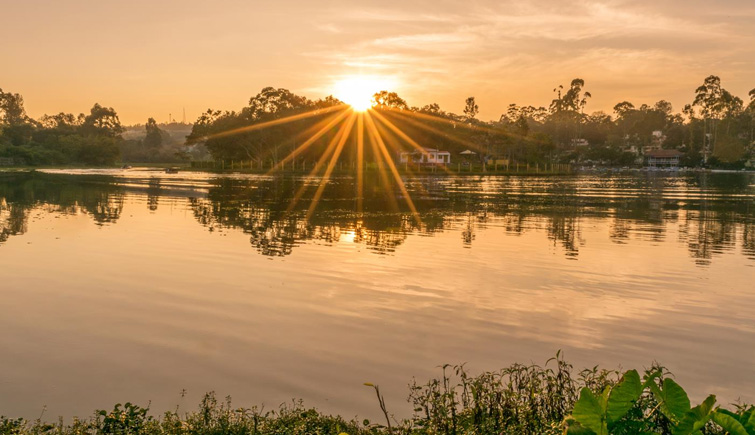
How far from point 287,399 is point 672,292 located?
498 inches

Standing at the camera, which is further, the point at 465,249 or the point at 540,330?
the point at 465,249

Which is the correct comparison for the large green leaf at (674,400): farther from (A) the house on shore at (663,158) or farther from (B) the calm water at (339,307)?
(A) the house on shore at (663,158)

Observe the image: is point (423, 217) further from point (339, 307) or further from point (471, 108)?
point (471, 108)

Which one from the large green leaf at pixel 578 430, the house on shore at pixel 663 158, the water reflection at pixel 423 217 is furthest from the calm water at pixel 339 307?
the house on shore at pixel 663 158

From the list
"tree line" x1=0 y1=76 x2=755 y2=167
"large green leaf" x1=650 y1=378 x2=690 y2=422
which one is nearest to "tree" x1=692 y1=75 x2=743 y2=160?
"tree line" x1=0 y1=76 x2=755 y2=167

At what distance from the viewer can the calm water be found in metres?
10.8

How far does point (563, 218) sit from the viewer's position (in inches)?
1564

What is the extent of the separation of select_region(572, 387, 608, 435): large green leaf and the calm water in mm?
6316

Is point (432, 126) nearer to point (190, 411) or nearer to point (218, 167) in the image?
point (218, 167)

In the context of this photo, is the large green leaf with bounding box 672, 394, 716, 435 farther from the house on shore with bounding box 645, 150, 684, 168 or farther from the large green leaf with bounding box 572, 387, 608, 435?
the house on shore with bounding box 645, 150, 684, 168

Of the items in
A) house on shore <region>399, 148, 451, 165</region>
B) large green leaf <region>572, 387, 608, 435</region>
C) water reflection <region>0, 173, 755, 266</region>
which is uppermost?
house on shore <region>399, 148, 451, 165</region>

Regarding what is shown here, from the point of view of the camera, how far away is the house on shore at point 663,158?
189875mm

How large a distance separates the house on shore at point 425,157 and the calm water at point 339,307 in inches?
4337

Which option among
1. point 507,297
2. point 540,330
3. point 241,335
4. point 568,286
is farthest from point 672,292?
point 241,335
